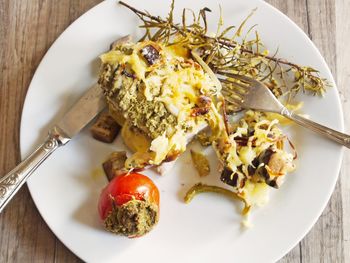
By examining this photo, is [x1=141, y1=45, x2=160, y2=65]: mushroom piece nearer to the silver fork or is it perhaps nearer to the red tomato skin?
the silver fork

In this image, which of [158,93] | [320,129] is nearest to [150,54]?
[158,93]

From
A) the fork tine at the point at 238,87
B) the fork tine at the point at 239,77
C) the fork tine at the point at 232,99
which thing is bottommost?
the fork tine at the point at 232,99

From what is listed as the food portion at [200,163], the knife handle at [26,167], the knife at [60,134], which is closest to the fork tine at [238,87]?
the food portion at [200,163]

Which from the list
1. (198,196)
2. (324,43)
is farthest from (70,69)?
(324,43)

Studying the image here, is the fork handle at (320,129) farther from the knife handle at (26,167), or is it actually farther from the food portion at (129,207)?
the knife handle at (26,167)

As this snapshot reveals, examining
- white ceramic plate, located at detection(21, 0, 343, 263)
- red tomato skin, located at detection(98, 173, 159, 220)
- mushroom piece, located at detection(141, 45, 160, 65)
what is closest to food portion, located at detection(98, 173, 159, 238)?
red tomato skin, located at detection(98, 173, 159, 220)

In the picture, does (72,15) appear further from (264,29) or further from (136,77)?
(264,29)
